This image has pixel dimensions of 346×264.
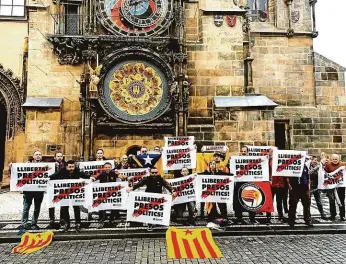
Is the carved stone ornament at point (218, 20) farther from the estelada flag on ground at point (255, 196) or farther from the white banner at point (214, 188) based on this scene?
the white banner at point (214, 188)

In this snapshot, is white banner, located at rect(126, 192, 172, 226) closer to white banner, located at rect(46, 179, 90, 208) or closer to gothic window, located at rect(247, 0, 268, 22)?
white banner, located at rect(46, 179, 90, 208)

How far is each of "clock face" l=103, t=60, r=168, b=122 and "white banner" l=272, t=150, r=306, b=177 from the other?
22.4 feet

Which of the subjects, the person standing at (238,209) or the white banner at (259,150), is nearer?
the person standing at (238,209)

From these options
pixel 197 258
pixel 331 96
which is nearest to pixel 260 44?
pixel 331 96

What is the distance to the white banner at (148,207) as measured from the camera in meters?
8.42

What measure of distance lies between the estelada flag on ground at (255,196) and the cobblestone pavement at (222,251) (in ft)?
3.67

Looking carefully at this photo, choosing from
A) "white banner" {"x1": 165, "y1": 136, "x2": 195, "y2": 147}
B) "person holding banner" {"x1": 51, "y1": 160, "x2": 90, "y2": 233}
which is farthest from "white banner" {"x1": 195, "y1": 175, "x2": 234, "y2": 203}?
"person holding banner" {"x1": 51, "y1": 160, "x2": 90, "y2": 233}

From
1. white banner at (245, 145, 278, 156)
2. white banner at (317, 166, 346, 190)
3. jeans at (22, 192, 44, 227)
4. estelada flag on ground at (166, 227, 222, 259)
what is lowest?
estelada flag on ground at (166, 227, 222, 259)

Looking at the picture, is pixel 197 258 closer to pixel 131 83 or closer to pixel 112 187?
pixel 112 187

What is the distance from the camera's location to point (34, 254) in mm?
6984

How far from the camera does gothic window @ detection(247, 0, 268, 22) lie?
68.1 feet

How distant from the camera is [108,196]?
29.0 feet

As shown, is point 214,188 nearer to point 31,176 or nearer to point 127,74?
point 31,176

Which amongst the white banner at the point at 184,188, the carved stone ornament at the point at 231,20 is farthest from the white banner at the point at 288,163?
the carved stone ornament at the point at 231,20
